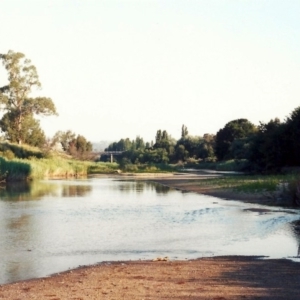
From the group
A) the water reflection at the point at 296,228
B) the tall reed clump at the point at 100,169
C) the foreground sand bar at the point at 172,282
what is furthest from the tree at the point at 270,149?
the foreground sand bar at the point at 172,282

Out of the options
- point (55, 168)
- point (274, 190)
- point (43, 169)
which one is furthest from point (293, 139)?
point (55, 168)

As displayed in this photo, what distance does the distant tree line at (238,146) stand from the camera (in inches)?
2077

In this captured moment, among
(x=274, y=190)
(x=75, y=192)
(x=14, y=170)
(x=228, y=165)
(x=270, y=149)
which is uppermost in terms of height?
(x=270, y=149)

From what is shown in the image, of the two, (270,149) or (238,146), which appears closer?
(270,149)

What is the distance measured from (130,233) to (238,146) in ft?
204

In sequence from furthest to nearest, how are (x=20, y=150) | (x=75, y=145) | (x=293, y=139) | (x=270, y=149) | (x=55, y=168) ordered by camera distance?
(x=75, y=145), (x=20, y=150), (x=55, y=168), (x=270, y=149), (x=293, y=139)

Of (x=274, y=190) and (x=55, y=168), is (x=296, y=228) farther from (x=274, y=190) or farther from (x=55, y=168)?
(x=55, y=168)

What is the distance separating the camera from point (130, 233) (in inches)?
749

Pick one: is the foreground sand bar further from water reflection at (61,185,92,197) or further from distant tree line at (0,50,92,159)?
distant tree line at (0,50,92,159)

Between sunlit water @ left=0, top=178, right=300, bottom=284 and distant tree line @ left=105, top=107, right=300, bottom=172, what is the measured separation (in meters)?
23.9

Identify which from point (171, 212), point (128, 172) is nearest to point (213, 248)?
point (171, 212)

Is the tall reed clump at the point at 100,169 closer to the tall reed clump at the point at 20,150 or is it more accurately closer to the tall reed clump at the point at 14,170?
the tall reed clump at the point at 20,150

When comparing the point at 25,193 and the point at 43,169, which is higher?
the point at 43,169

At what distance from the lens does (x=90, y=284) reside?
1064cm
